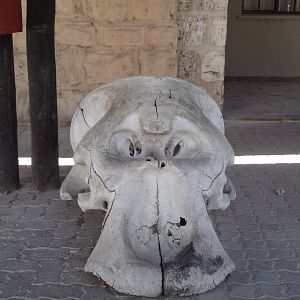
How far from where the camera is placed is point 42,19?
4.73m

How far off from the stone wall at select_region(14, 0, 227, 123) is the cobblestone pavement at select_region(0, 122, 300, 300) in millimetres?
1987

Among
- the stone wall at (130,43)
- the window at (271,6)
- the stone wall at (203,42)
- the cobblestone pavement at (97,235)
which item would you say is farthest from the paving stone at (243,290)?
the window at (271,6)

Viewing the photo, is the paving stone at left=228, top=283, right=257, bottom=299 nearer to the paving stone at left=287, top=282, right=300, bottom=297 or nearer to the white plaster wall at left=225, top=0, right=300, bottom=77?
the paving stone at left=287, top=282, right=300, bottom=297

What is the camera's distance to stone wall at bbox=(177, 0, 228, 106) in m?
7.17

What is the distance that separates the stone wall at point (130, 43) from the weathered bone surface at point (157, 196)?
359 centimetres

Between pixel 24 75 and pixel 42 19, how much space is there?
2.58 meters

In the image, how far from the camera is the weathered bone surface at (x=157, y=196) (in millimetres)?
3148

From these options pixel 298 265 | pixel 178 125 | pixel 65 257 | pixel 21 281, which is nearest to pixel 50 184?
pixel 65 257

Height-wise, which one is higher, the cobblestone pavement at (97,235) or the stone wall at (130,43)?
the stone wall at (130,43)

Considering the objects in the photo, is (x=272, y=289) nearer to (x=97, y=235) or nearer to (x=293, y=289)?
(x=293, y=289)

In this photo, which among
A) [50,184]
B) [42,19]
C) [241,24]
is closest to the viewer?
[42,19]

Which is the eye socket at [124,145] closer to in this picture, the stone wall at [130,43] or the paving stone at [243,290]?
the paving stone at [243,290]

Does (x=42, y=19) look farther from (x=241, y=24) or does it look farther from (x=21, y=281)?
(x=241, y=24)

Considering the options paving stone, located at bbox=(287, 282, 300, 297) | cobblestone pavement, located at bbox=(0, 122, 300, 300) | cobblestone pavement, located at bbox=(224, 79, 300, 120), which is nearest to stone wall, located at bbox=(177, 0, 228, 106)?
cobblestone pavement, located at bbox=(224, 79, 300, 120)
